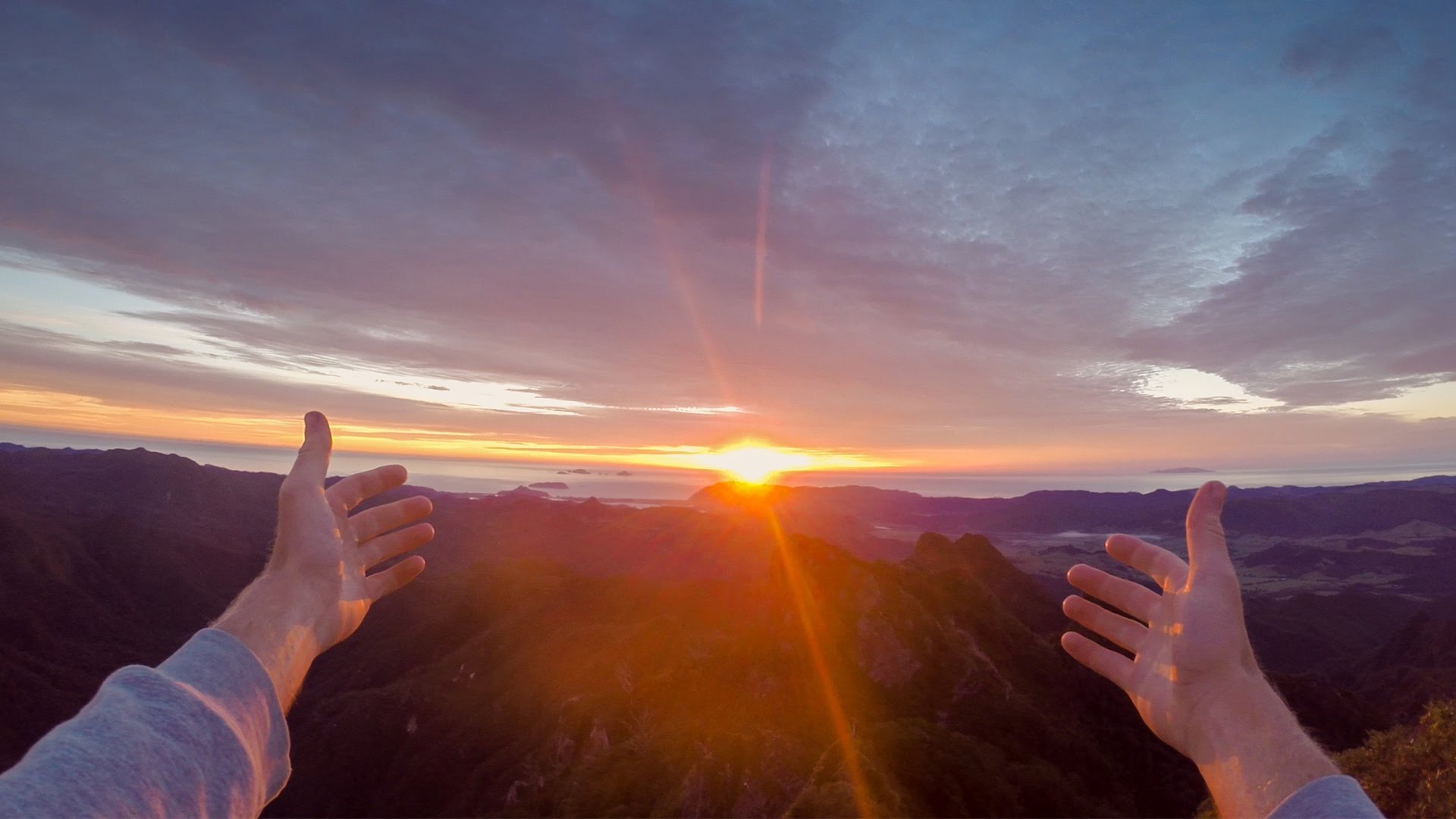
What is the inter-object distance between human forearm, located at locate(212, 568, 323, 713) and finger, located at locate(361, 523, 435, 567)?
16.8 inches

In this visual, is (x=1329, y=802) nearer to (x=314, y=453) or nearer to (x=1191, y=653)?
(x=1191, y=653)

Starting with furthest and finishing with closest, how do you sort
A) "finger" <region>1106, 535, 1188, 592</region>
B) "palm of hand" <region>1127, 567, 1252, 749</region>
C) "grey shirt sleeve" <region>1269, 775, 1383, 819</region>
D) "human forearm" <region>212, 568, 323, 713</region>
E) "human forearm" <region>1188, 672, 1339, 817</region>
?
"finger" <region>1106, 535, 1188, 592</region> < "palm of hand" <region>1127, 567, 1252, 749</region> < "human forearm" <region>212, 568, 323, 713</region> < "human forearm" <region>1188, 672, 1339, 817</region> < "grey shirt sleeve" <region>1269, 775, 1383, 819</region>

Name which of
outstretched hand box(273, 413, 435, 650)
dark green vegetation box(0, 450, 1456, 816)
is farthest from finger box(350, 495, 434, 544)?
dark green vegetation box(0, 450, 1456, 816)

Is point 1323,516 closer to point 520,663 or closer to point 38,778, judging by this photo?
point 520,663

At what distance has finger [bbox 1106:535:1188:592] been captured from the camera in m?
2.69

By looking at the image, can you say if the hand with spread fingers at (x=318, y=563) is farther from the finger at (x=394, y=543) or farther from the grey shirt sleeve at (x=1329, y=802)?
the grey shirt sleeve at (x=1329, y=802)

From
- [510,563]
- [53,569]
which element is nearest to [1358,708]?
[510,563]

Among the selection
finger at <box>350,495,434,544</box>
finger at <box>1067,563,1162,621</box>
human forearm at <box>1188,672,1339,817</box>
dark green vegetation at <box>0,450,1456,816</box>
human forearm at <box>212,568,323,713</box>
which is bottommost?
dark green vegetation at <box>0,450,1456,816</box>

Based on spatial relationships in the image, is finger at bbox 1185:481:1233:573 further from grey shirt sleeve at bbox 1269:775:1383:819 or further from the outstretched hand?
the outstretched hand

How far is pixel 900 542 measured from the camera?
9062 cm

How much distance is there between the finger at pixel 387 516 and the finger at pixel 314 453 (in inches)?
9.9

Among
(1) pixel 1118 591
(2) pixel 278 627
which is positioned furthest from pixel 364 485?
(1) pixel 1118 591

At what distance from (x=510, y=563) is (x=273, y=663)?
62.5 m

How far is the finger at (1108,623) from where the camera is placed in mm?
2775
